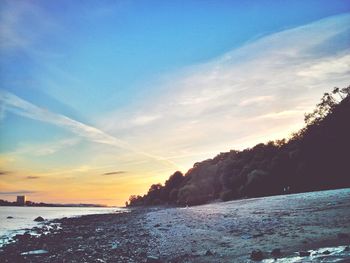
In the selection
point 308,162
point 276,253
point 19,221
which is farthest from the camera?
point 308,162

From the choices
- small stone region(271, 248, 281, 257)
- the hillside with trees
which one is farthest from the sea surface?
the hillside with trees

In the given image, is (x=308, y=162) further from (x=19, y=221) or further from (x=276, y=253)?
(x=276, y=253)

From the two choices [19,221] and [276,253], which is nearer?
[276,253]

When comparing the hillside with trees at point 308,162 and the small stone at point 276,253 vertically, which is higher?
the hillside with trees at point 308,162

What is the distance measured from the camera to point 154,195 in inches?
6811

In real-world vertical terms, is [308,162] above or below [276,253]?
above

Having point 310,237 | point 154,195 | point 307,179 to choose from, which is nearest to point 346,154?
point 307,179

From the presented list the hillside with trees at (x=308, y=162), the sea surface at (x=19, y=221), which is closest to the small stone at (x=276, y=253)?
the sea surface at (x=19, y=221)

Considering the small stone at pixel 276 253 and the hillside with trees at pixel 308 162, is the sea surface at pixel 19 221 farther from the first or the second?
the hillside with trees at pixel 308 162

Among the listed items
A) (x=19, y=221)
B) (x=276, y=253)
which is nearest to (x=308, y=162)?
(x=19, y=221)

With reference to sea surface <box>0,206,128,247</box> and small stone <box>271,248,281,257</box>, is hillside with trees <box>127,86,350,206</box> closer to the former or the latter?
sea surface <box>0,206,128,247</box>

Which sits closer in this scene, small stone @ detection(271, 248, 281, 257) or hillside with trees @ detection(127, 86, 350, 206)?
small stone @ detection(271, 248, 281, 257)

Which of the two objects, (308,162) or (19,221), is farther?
(308,162)

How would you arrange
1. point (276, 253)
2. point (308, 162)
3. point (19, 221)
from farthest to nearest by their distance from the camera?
point (308, 162), point (19, 221), point (276, 253)
